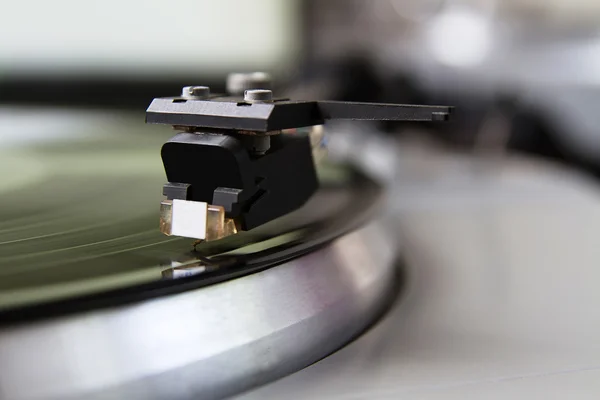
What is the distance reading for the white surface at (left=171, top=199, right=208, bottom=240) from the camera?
293 mm

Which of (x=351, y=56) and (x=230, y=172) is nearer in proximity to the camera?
(x=230, y=172)

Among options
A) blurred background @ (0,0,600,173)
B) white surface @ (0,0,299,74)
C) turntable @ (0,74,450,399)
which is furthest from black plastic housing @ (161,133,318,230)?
white surface @ (0,0,299,74)

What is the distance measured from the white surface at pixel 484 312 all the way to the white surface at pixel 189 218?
0.26 feet

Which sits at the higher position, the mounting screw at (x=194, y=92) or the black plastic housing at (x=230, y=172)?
the mounting screw at (x=194, y=92)

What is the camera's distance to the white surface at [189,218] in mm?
293

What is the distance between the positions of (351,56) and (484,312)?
2.85 ft

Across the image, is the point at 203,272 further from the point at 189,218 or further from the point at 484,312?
the point at 484,312

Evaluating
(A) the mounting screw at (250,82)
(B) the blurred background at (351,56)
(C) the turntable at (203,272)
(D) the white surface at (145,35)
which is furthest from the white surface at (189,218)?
(D) the white surface at (145,35)

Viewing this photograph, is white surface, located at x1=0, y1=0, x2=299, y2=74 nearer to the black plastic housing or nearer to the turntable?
the turntable

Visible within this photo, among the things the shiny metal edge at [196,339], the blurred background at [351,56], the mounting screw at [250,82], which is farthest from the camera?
the blurred background at [351,56]

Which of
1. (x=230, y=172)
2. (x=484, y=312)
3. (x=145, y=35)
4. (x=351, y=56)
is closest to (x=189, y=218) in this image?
(x=230, y=172)

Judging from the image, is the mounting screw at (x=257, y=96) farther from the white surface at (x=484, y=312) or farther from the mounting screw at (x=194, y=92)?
the white surface at (x=484, y=312)

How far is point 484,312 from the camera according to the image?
385 mm

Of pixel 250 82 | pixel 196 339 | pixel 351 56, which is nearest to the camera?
pixel 196 339
